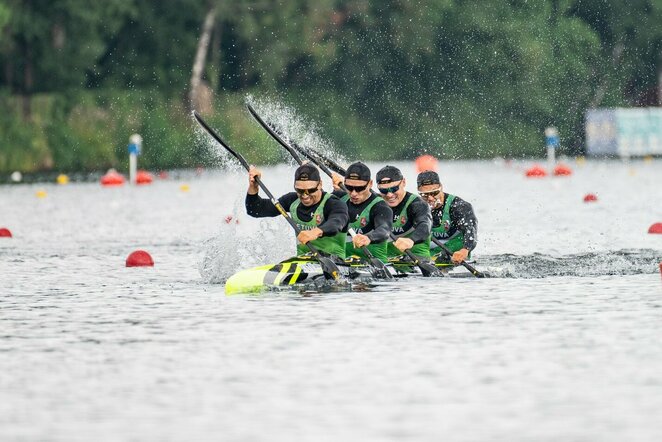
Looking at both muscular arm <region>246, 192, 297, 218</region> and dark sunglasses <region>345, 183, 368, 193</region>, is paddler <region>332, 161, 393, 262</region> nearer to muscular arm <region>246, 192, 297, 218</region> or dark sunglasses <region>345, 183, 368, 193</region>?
dark sunglasses <region>345, 183, 368, 193</region>

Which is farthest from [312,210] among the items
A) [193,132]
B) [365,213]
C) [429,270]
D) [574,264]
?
[193,132]

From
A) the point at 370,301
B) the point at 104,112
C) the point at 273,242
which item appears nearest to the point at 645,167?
the point at 104,112

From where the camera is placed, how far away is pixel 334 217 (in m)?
17.0

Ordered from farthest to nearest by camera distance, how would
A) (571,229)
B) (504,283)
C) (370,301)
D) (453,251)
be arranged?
1. (571,229)
2. (453,251)
3. (504,283)
4. (370,301)

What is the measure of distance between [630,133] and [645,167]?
34.3 ft

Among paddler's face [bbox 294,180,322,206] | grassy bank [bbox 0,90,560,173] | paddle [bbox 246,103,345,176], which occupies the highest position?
grassy bank [bbox 0,90,560,173]

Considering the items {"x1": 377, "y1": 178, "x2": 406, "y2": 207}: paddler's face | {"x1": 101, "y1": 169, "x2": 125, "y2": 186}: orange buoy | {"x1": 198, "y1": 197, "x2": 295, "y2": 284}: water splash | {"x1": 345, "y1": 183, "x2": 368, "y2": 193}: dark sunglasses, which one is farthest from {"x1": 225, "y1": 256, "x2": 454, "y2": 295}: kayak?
{"x1": 101, "y1": 169, "x2": 125, "y2": 186}: orange buoy

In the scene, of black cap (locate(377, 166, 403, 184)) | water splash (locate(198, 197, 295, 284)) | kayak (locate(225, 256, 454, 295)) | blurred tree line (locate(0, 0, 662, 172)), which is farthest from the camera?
blurred tree line (locate(0, 0, 662, 172))

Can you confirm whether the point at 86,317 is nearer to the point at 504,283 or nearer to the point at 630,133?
the point at 504,283

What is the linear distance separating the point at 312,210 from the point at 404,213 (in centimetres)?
114

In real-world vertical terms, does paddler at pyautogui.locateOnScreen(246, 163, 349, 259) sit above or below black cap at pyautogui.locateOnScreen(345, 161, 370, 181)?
below

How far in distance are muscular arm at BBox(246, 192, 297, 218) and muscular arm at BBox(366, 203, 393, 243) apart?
3.03ft

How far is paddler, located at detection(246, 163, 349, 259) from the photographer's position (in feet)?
55.3

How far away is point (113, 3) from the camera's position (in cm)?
6069
